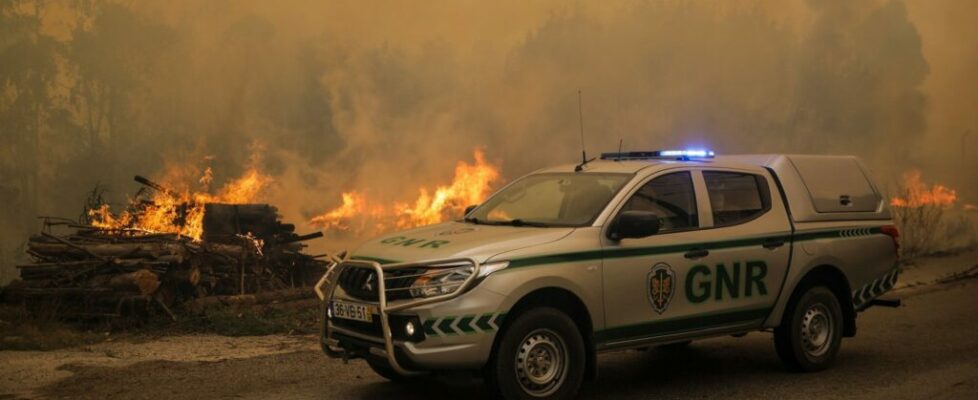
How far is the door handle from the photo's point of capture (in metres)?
7.30

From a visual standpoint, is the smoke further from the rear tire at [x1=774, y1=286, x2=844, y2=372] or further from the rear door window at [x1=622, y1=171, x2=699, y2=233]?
the rear tire at [x1=774, y1=286, x2=844, y2=372]

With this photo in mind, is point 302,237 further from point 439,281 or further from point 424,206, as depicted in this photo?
point 439,281

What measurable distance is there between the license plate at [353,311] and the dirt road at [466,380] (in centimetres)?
74

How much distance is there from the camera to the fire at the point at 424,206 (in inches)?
574

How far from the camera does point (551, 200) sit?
7574mm

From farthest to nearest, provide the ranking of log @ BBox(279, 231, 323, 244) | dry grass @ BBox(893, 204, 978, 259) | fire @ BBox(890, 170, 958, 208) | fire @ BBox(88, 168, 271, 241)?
1. fire @ BBox(890, 170, 958, 208)
2. dry grass @ BBox(893, 204, 978, 259)
3. log @ BBox(279, 231, 323, 244)
4. fire @ BBox(88, 168, 271, 241)

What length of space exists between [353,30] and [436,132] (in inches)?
80.9

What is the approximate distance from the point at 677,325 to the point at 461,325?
195 centimetres

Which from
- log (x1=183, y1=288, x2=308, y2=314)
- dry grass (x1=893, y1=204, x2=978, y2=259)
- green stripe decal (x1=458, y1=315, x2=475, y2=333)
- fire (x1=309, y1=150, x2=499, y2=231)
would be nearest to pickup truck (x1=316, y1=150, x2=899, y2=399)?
green stripe decal (x1=458, y1=315, x2=475, y2=333)

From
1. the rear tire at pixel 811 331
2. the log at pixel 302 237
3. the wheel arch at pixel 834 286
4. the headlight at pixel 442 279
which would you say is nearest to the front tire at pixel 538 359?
the headlight at pixel 442 279

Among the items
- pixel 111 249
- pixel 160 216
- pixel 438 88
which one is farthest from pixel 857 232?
pixel 160 216

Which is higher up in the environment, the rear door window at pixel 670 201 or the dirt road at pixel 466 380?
the rear door window at pixel 670 201

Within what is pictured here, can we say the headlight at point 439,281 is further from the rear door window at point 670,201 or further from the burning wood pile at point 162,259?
the burning wood pile at point 162,259

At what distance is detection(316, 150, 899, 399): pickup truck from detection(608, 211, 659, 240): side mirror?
1 centimetres
